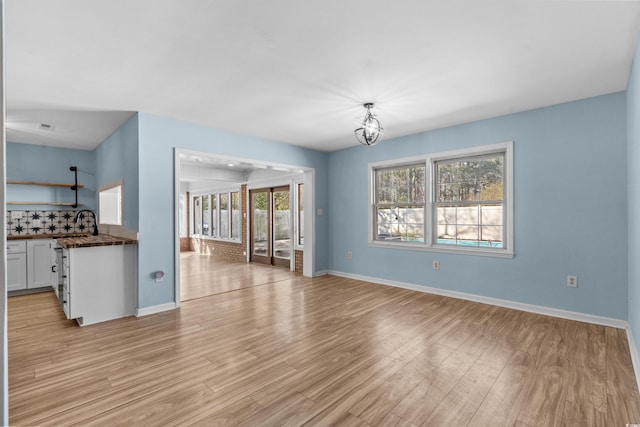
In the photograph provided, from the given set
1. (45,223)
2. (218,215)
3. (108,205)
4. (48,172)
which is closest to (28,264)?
(45,223)

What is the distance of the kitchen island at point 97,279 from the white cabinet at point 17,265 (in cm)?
149

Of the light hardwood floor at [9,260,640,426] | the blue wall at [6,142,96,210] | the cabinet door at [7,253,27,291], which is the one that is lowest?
the light hardwood floor at [9,260,640,426]

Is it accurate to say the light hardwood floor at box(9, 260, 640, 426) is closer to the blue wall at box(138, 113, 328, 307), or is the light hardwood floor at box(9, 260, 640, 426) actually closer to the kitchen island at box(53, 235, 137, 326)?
the kitchen island at box(53, 235, 137, 326)

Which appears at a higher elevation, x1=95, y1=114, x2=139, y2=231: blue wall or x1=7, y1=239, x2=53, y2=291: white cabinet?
x1=95, y1=114, x2=139, y2=231: blue wall

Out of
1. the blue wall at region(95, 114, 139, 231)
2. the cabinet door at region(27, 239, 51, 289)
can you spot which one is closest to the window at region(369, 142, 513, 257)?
the blue wall at region(95, 114, 139, 231)

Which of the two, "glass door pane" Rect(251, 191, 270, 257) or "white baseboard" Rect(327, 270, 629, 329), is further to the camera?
"glass door pane" Rect(251, 191, 270, 257)

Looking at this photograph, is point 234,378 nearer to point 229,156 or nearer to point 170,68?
point 170,68

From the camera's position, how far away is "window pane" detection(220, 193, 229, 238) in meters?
9.20

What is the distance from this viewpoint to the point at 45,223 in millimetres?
5816

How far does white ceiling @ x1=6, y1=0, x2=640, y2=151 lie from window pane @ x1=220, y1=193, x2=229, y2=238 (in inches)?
202

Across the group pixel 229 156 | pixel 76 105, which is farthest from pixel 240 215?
pixel 76 105

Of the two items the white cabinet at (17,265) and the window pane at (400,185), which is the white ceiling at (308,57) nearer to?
the window pane at (400,185)

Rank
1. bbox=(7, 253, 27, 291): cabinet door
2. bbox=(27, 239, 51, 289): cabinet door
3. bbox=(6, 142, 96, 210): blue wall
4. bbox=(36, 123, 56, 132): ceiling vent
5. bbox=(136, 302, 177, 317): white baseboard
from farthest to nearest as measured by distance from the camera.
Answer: bbox=(6, 142, 96, 210): blue wall < bbox=(27, 239, 51, 289): cabinet door < bbox=(7, 253, 27, 291): cabinet door < bbox=(36, 123, 56, 132): ceiling vent < bbox=(136, 302, 177, 317): white baseboard

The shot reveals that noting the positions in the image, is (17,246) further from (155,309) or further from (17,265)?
(155,309)
